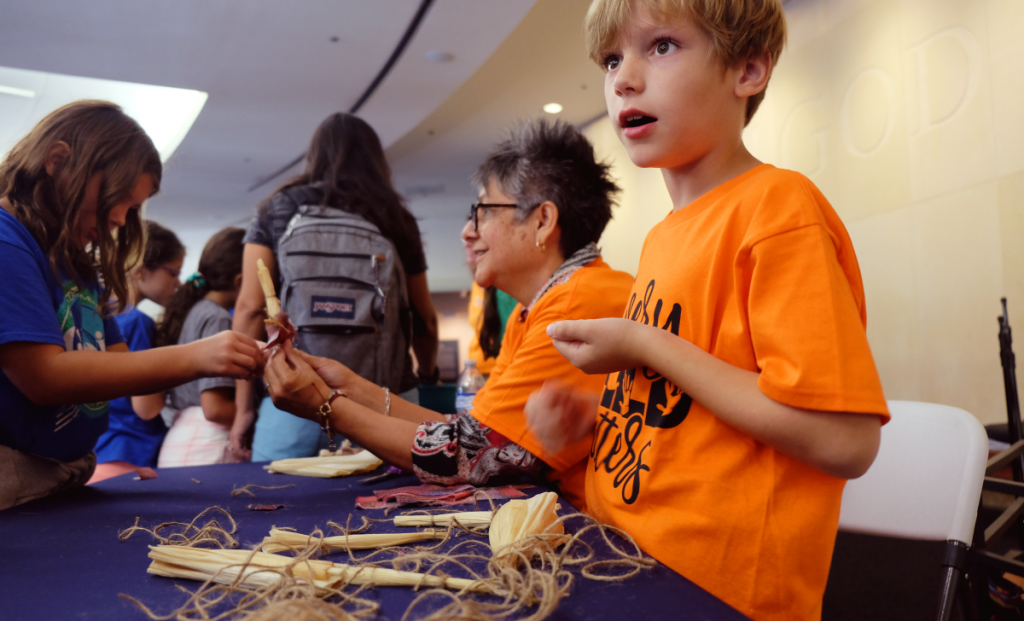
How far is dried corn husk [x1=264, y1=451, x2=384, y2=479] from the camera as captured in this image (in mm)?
1354

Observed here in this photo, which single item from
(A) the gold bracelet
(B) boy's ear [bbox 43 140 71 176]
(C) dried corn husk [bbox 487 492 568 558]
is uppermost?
(B) boy's ear [bbox 43 140 71 176]

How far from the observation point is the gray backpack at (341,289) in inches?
68.6

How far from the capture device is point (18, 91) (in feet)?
20.9

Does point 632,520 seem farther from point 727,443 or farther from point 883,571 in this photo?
point 883,571

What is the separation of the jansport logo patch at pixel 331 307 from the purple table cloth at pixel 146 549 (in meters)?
0.49

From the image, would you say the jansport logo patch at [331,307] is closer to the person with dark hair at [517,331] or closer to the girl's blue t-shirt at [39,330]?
the person with dark hair at [517,331]

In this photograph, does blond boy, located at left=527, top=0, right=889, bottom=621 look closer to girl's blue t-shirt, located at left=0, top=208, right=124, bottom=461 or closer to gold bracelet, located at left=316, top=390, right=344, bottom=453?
gold bracelet, located at left=316, top=390, right=344, bottom=453

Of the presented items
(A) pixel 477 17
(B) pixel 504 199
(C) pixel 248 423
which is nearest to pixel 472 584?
(B) pixel 504 199

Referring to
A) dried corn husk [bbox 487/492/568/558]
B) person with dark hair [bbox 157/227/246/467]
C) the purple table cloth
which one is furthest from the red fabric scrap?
person with dark hair [bbox 157/227/246/467]

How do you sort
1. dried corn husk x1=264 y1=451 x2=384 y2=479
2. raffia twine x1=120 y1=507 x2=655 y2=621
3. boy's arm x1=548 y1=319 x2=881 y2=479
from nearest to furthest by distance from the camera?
raffia twine x1=120 y1=507 x2=655 y2=621, boy's arm x1=548 y1=319 x2=881 y2=479, dried corn husk x1=264 y1=451 x2=384 y2=479

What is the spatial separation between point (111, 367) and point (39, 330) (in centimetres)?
→ 13

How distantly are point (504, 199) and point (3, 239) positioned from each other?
3.20ft

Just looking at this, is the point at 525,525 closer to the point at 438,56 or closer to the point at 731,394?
the point at 731,394

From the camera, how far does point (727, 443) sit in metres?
0.73
